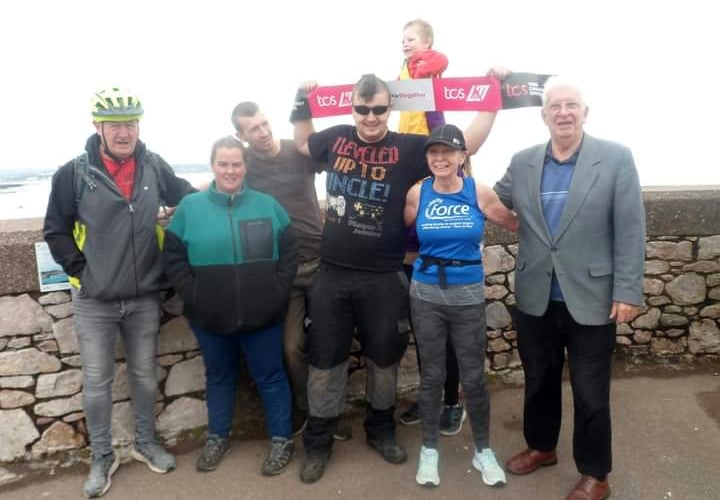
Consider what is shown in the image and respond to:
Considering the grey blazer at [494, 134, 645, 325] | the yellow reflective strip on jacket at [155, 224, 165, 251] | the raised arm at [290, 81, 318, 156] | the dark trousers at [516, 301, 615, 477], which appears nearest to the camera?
the grey blazer at [494, 134, 645, 325]

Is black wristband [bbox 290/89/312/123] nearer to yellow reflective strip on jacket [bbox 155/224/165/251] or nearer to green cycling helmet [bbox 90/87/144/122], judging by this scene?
green cycling helmet [bbox 90/87/144/122]

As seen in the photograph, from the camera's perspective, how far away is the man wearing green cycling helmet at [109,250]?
9.03ft

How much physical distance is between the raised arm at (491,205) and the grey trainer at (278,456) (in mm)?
1784

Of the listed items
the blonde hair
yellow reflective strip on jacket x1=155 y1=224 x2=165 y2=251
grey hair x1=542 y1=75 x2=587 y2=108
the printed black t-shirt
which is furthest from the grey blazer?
yellow reflective strip on jacket x1=155 y1=224 x2=165 y2=251

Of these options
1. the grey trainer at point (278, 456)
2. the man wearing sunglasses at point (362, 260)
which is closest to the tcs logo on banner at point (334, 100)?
the man wearing sunglasses at point (362, 260)

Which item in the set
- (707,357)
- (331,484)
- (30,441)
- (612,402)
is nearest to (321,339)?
(331,484)

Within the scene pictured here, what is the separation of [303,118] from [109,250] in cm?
136

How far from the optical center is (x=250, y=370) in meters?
3.18

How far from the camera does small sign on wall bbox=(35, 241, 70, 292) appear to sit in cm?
304

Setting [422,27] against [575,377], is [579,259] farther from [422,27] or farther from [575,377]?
[422,27]

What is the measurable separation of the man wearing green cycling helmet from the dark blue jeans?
0.34 meters

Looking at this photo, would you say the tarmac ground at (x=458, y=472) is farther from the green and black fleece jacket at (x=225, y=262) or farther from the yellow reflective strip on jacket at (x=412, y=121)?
the yellow reflective strip on jacket at (x=412, y=121)

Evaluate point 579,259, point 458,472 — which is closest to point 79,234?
point 458,472

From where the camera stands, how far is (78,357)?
3162 millimetres
